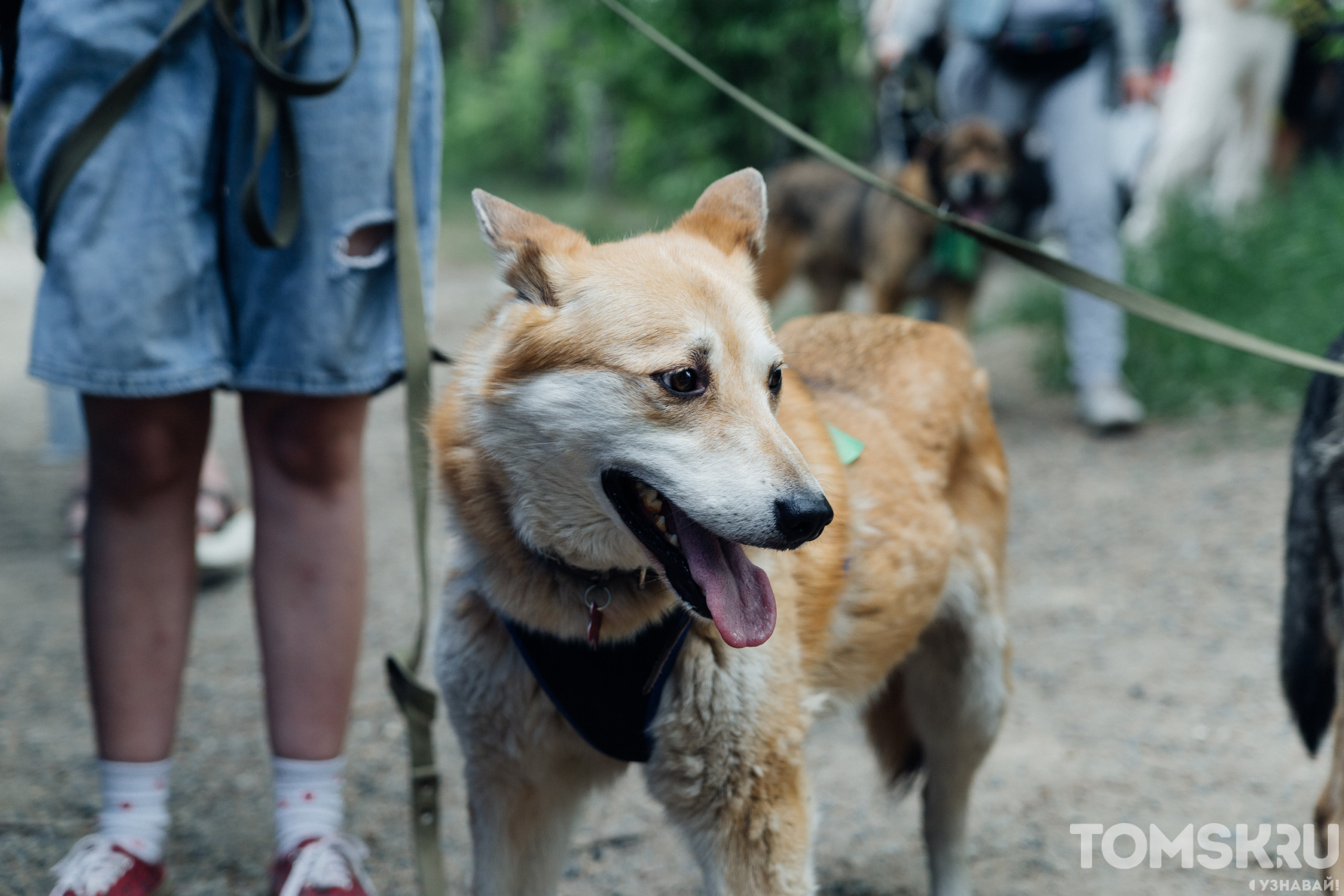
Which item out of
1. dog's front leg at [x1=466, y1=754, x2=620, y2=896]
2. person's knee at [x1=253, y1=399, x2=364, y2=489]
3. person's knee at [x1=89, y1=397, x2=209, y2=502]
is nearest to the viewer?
dog's front leg at [x1=466, y1=754, x2=620, y2=896]

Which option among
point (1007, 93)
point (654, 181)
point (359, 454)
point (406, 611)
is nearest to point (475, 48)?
point (654, 181)

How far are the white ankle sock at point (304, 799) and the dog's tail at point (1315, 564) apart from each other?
1973 mm

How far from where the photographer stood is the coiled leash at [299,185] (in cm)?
206

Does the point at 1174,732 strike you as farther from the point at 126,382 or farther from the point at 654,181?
the point at 654,181

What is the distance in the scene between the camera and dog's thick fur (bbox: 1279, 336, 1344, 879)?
2.19 meters

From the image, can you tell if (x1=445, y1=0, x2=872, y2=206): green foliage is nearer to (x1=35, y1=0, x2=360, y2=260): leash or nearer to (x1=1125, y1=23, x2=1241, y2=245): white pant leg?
(x1=1125, y1=23, x2=1241, y2=245): white pant leg

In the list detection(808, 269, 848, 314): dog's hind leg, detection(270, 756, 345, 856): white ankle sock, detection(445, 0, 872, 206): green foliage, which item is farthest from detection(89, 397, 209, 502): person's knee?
detection(445, 0, 872, 206): green foliage

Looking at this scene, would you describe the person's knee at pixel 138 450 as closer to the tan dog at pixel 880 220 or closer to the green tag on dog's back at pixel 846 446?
the green tag on dog's back at pixel 846 446

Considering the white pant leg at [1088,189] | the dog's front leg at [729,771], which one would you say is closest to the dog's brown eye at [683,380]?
the dog's front leg at [729,771]

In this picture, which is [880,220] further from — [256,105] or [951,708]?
[256,105]

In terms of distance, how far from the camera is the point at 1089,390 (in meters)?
5.86

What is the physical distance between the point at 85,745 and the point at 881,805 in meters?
2.11

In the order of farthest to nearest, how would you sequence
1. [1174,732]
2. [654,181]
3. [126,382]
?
[654,181]
[1174,732]
[126,382]

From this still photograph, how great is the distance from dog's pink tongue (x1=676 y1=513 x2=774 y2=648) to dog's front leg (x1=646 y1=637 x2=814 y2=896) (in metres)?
0.18
